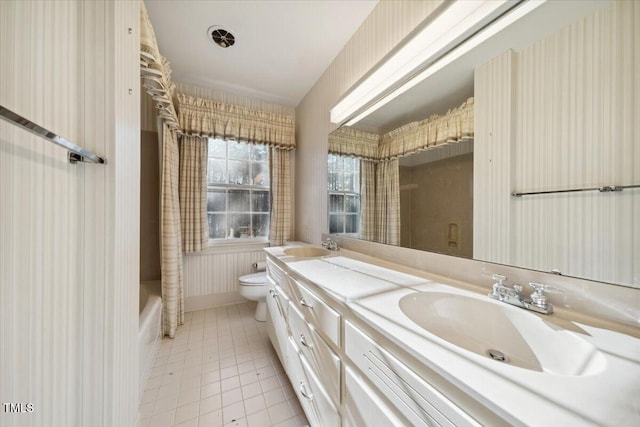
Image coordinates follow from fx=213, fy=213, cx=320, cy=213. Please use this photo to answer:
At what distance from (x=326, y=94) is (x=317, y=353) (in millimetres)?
2130

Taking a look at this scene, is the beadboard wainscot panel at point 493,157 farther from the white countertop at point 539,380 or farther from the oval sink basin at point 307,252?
the oval sink basin at point 307,252

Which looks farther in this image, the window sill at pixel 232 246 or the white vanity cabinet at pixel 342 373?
the window sill at pixel 232 246

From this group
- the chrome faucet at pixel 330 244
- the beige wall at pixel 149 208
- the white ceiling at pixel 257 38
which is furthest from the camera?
the beige wall at pixel 149 208

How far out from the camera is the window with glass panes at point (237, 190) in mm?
2586

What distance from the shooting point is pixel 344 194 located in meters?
1.82

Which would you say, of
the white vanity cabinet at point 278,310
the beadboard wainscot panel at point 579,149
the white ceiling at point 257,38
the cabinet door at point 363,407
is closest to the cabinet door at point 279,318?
the white vanity cabinet at point 278,310

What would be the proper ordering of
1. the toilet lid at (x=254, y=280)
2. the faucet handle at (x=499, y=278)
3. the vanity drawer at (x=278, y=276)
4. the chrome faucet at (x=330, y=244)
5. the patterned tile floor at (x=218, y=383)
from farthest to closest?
1. the toilet lid at (x=254, y=280)
2. the chrome faucet at (x=330, y=244)
3. the vanity drawer at (x=278, y=276)
4. the patterned tile floor at (x=218, y=383)
5. the faucet handle at (x=499, y=278)

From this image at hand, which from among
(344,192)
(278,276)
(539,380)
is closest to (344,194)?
(344,192)

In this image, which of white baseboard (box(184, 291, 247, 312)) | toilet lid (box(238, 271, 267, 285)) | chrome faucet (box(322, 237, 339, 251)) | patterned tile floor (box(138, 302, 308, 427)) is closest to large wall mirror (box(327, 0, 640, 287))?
chrome faucet (box(322, 237, 339, 251))

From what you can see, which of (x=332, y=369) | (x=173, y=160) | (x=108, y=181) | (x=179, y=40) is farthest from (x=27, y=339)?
(x=179, y=40)

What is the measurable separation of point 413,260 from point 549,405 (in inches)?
33.4

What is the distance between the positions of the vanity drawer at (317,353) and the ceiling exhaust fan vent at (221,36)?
6.95 ft

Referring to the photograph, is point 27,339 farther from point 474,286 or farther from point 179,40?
point 179,40

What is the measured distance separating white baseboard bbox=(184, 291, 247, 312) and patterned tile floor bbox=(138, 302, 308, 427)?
34 centimetres
